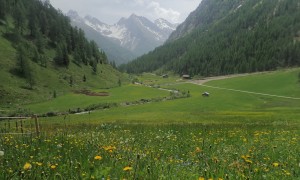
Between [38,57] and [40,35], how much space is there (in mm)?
28943

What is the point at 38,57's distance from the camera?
13438 cm

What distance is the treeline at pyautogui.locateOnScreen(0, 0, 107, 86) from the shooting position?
468 ft

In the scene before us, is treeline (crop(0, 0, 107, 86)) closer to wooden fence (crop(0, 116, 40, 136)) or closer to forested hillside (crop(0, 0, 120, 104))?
forested hillside (crop(0, 0, 120, 104))

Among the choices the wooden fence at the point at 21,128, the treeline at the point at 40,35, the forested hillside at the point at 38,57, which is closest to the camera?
the wooden fence at the point at 21,128

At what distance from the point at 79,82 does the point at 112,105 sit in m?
55.8

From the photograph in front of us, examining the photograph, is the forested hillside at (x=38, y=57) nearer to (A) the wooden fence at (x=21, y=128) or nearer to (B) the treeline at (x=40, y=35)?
(B) the treeline at (x=40, y=35)

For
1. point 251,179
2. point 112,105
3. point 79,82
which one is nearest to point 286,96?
point 112,105

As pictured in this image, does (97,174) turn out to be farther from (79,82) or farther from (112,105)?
(79,82)

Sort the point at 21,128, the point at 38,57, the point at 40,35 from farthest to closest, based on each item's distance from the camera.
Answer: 1. the point at 40,35
2. the point at 38,57
3. the point at 21,128

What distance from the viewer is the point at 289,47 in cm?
18988

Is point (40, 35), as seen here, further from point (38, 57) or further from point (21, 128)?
point (21, 128)

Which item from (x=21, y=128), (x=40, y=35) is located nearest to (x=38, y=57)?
(x=40, y=35)

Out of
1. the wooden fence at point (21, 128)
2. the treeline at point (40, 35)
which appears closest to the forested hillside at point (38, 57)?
the treeline at point (40, 35)

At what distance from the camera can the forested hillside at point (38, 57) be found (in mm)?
105250
